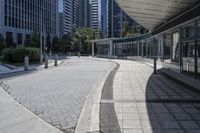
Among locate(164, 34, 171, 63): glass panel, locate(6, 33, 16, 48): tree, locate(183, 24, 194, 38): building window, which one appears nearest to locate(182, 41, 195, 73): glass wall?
locate(183, 24, 194, 38): building window

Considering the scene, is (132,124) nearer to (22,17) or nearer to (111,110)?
(111,110)

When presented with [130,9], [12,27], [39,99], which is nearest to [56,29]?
[12,27]

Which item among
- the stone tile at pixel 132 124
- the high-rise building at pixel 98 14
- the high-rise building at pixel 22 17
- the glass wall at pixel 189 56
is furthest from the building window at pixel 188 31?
the high-rise building at pixel 98 14

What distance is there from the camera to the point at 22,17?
101625 mm

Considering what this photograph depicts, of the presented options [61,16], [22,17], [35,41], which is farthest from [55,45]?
[61,16]

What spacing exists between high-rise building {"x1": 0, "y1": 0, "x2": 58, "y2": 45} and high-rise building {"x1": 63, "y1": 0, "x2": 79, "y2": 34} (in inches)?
900

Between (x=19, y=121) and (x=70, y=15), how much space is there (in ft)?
511

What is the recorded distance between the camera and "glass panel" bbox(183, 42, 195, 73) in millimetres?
15609

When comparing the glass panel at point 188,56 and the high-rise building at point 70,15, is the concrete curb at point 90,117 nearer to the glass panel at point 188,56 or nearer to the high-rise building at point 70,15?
the glass panel at point 188,56

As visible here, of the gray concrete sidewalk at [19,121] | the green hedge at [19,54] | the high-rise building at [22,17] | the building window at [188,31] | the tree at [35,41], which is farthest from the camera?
the high-rise building at [22,17]

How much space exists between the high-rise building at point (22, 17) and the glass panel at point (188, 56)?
6642cm

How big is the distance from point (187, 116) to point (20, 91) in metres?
7.15

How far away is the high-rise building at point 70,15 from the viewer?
495 ft

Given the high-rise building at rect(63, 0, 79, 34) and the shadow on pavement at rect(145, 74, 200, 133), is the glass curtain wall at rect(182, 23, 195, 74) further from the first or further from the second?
the high-rise building at rect(63, 0, 79, 34)
